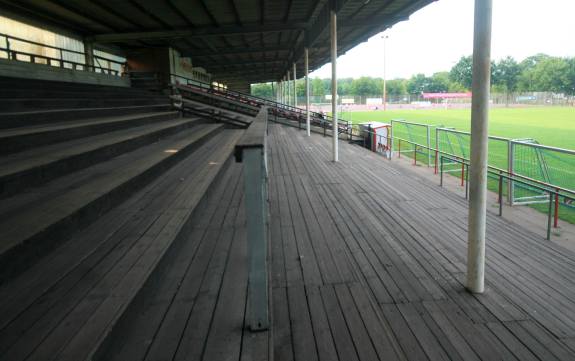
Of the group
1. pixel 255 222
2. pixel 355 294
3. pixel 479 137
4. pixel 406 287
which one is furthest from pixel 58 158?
pixel 479 137

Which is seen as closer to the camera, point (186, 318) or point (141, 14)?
point (186, 318)

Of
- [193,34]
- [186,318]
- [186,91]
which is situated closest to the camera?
[186,318]

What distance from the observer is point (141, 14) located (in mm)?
13984

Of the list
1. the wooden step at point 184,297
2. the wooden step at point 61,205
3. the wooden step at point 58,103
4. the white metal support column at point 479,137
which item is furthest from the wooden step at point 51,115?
the white metal support column at point 479,137

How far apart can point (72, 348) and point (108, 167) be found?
326 cm

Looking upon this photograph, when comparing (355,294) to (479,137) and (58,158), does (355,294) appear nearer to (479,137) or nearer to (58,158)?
(479,137)

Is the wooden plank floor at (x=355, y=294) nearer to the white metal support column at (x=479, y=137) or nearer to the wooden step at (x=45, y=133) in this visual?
the white metal support column at (x=479, y=137)

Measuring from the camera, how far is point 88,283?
2520 mm

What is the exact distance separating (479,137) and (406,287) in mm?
1383

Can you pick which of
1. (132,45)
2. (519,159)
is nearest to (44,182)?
(519,159)

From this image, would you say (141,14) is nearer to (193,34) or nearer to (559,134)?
(193,34)

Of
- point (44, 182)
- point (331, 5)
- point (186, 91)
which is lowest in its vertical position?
point (44, 182)

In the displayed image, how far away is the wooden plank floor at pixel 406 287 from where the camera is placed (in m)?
2.65

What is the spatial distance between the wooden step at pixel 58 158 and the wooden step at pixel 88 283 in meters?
0.72
